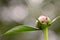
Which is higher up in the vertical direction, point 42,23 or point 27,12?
point 27,12

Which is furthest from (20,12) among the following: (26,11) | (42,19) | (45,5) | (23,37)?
(42,19)

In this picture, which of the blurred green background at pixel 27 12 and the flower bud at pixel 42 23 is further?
the blurred green background at pixel 27 12

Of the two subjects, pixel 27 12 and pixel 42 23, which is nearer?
pixel 42 23

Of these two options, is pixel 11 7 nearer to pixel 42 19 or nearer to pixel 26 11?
pixel 26 11

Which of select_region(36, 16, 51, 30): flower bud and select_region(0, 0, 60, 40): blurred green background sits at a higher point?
select_region(0, 0, 60, 40): blurred green background

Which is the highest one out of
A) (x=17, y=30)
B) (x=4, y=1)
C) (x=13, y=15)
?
(x=4, y=1)

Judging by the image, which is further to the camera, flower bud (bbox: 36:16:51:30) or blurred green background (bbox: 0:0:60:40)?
blurred green background (bbox: 0:0:60:40)

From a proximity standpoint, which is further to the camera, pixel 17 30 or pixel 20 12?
pixel 20 12

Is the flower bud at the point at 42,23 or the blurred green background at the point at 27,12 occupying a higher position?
the blurred green background at the point at 27,12
